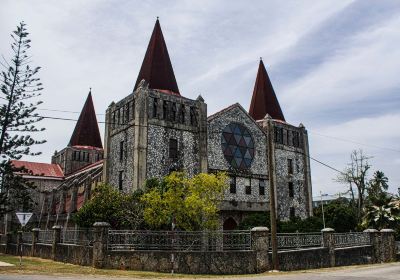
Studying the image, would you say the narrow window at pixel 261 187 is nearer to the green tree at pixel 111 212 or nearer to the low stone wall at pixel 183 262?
the green tree at pixel 111 212

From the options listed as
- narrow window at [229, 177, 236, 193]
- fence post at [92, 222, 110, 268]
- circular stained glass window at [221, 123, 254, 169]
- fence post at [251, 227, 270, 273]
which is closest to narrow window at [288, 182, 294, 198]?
circular stained glass window at [221, 123, 254, 169]

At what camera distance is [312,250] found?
70.9 feet

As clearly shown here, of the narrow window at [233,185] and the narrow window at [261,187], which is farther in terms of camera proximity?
the narrow window at [261,187]

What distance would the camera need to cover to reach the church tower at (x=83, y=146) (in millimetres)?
55438

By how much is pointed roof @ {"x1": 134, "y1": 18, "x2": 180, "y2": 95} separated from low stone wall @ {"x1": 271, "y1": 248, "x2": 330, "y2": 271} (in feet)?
62.7

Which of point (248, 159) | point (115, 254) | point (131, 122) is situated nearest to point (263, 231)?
point (115, 254)

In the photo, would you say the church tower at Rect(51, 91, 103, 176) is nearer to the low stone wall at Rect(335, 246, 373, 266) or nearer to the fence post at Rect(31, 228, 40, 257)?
the fence post at Rect(31, 228, 40, 257)

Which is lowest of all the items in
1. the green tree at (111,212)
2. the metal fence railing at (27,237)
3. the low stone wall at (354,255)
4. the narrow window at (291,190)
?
the low stone wall at (354,255)

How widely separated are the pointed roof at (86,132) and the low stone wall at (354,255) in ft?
134

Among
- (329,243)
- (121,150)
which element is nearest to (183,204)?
(329,243)

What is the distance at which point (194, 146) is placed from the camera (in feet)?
113

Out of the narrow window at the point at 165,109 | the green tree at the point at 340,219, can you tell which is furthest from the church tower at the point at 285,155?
the narrow window at the point at 165,109

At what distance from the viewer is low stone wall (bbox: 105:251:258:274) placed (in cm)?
1839

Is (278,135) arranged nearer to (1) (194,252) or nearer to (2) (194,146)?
(2) (194,146)
